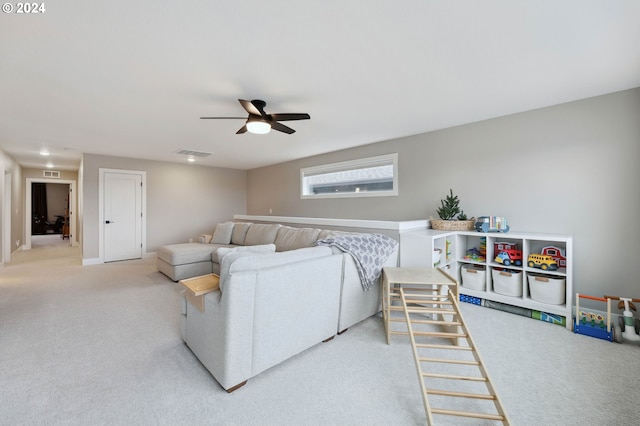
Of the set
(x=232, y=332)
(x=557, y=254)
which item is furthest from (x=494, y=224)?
(x=232, y=332)

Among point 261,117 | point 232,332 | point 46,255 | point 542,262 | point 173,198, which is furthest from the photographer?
point 173,198

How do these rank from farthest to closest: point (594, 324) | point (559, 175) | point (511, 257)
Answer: point (511, 257) < point (559, 175) < point (594, 324)

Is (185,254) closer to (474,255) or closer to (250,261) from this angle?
(250,261)

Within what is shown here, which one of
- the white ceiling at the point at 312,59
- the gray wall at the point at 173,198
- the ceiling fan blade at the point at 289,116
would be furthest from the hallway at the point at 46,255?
the ceiling fan blade at the point at 289,116

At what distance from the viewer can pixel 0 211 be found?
4.68m

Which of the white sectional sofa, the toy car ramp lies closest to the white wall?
the white sectional sofa

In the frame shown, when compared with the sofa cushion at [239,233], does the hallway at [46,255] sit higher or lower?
lower

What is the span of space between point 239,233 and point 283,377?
3669mm

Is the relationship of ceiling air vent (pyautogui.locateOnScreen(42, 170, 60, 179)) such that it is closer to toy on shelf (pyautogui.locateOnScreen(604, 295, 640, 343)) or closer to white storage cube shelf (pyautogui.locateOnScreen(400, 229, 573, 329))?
white storage cube shelf (pyautogui.locateOnScreen(400, 229, 573, 329))

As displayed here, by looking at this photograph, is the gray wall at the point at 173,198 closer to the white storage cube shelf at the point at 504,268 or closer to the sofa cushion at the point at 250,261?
the sofa cushion at the point at 250,261

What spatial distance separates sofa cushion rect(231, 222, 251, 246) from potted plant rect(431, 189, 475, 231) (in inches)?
134

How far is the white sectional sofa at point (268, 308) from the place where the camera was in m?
1.69

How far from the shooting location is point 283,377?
1.85m

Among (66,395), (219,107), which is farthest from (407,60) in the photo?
(66,395)
